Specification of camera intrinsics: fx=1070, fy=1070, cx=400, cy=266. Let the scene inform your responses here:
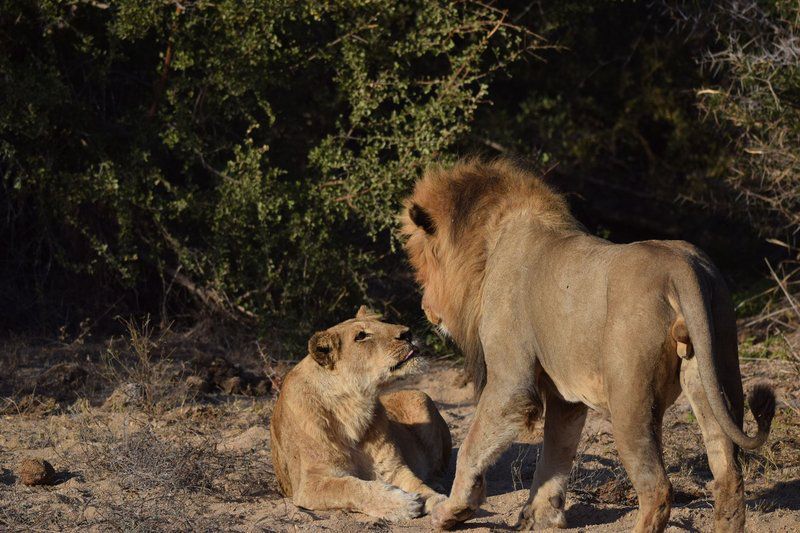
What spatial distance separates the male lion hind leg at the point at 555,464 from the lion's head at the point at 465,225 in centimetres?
37

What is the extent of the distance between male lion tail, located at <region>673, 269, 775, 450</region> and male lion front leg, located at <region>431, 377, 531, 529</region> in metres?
0.81

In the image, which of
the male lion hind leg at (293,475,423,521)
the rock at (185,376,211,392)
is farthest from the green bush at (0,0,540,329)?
the male lion hind leg at (293,475,423,521)

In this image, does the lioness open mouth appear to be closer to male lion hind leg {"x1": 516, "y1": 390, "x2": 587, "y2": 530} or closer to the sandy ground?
the sandy ground

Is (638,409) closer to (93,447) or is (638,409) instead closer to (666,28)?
(93,447)

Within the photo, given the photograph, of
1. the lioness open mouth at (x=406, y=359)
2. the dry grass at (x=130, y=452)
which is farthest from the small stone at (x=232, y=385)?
the lioness open mouth at (x=406, y=359)

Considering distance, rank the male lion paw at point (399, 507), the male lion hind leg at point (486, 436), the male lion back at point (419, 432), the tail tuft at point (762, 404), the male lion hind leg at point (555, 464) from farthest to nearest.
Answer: the male lion back at point (419, 432) → the male lion paw at point (399, 507) → the male lion hind leg at point (555, 464) → the male lion hind leg at point (486, 436) → the tail tuft at point (762, 404)

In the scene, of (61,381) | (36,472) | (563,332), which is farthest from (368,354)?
(61,381)

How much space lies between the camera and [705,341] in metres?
3.42

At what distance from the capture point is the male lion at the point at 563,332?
11.7ft

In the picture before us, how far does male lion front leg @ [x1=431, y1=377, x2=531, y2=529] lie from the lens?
4066 millimetres

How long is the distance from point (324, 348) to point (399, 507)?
0.87 m

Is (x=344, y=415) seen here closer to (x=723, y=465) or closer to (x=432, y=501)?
(x=432, y=501)

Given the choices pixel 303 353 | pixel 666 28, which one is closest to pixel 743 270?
pixel 666 28

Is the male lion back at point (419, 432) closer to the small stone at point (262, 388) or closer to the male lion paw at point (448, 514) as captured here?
the male lion paw at point (448, 514)
